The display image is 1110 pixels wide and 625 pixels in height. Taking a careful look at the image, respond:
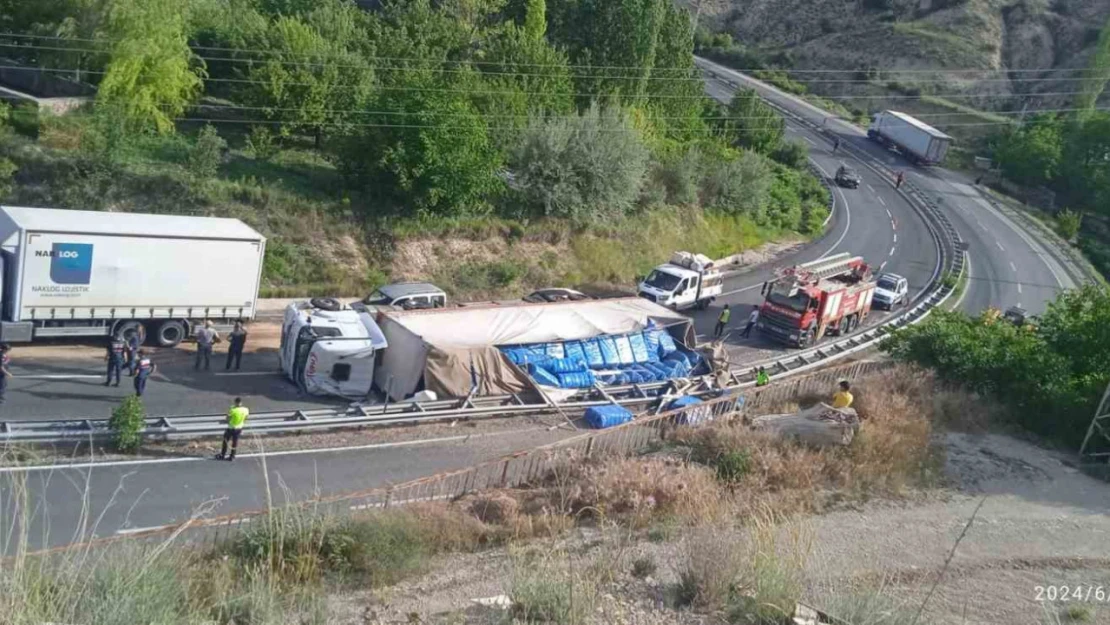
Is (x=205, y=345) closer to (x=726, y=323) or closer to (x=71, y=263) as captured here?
(x=71, y=263)

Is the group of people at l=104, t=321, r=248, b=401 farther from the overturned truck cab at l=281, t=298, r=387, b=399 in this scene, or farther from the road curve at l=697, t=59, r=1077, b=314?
the road curve at l=697, t=59, r=1077, b=314

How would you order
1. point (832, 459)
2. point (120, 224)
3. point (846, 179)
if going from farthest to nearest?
point (846, 179) → point (120, 224) → point (832, 459)

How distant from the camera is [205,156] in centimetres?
3438

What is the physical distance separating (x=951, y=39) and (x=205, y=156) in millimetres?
88349

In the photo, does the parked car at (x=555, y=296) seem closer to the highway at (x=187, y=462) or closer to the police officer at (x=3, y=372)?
the highway at (x=187, y=462)

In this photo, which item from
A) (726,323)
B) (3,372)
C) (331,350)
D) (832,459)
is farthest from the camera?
(726,323)

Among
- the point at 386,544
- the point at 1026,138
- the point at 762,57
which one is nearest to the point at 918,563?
the point at 386,544

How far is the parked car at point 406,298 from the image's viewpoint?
29594 millimetres

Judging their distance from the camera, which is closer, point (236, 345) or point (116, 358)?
point (116, 358)

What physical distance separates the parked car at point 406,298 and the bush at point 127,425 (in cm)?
1032

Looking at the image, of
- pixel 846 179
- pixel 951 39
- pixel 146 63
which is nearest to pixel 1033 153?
pixel 846 179

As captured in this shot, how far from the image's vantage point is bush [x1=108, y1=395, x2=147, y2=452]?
1892 centimetres

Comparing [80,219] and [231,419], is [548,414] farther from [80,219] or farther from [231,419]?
[80,219]

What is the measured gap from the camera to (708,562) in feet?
35.9
